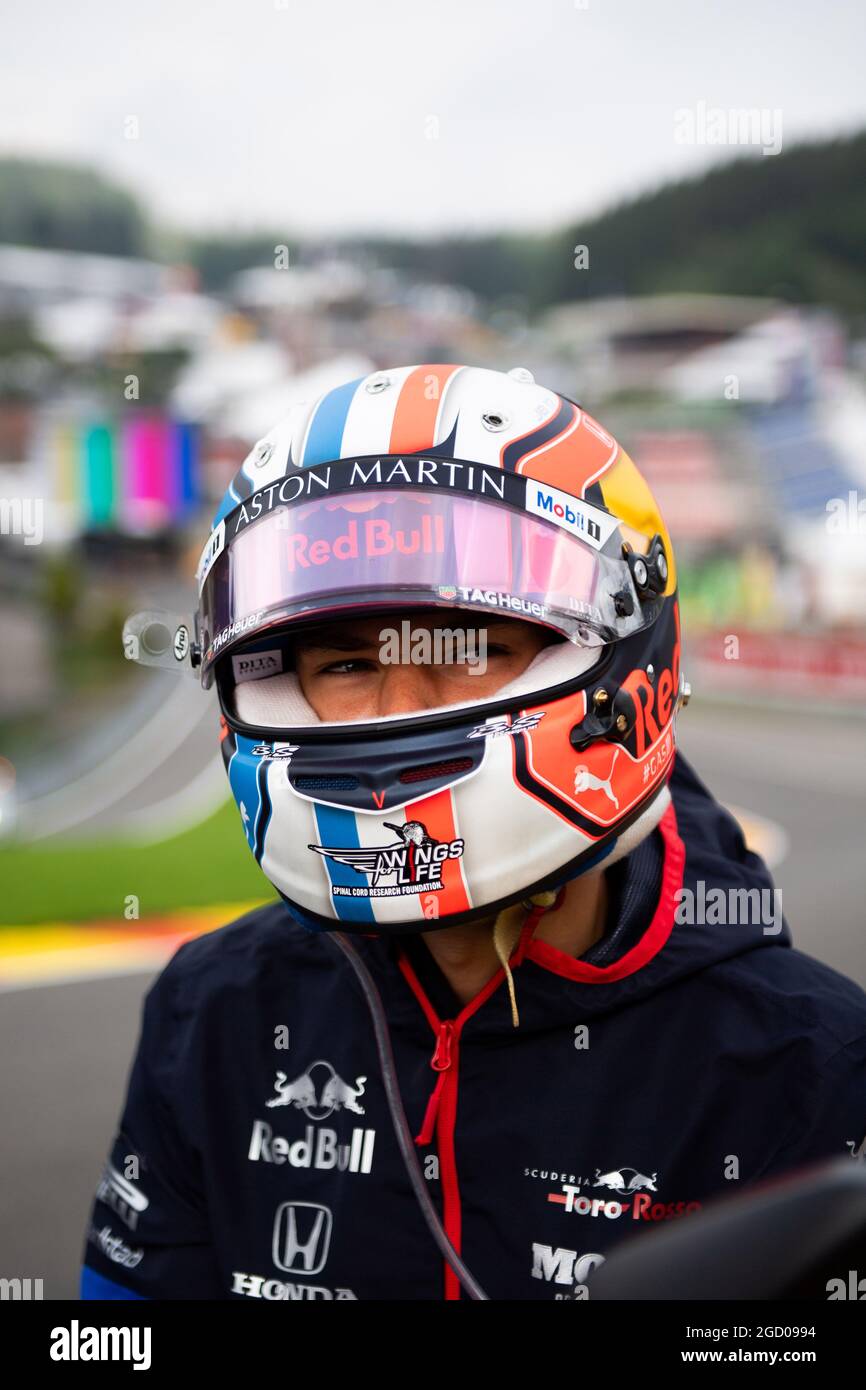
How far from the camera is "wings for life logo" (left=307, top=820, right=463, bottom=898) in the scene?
Result: 1404 millimetres

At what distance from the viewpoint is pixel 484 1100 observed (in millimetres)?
1455

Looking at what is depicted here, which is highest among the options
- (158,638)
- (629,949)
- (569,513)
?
(569,513)

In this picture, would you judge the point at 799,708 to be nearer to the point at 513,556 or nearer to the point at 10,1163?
the point at 10,1163

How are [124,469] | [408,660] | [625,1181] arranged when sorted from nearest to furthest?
[625,1181] → [408,660] → [124,469]

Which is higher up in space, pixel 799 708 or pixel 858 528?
pixel 858 528

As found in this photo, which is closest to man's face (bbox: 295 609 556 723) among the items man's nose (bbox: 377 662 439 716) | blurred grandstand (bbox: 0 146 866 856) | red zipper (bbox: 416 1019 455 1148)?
man's nose (bbox: 377 662 439 716)

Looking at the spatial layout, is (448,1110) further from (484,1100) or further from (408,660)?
(408,660)

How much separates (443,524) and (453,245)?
3288cm

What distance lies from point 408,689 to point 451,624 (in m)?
0.10

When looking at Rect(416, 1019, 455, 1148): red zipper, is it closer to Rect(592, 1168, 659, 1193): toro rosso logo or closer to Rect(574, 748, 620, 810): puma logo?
Rect(592, 1168, 659, 1193): toro rosso logo

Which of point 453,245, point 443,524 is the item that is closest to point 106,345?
point 453,245

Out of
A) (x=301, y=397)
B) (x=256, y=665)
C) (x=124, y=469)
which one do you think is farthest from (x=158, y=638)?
(x=124, y=469)

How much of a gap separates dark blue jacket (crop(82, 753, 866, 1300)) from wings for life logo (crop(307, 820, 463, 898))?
0.50 feet

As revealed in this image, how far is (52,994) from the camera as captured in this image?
5879mm
